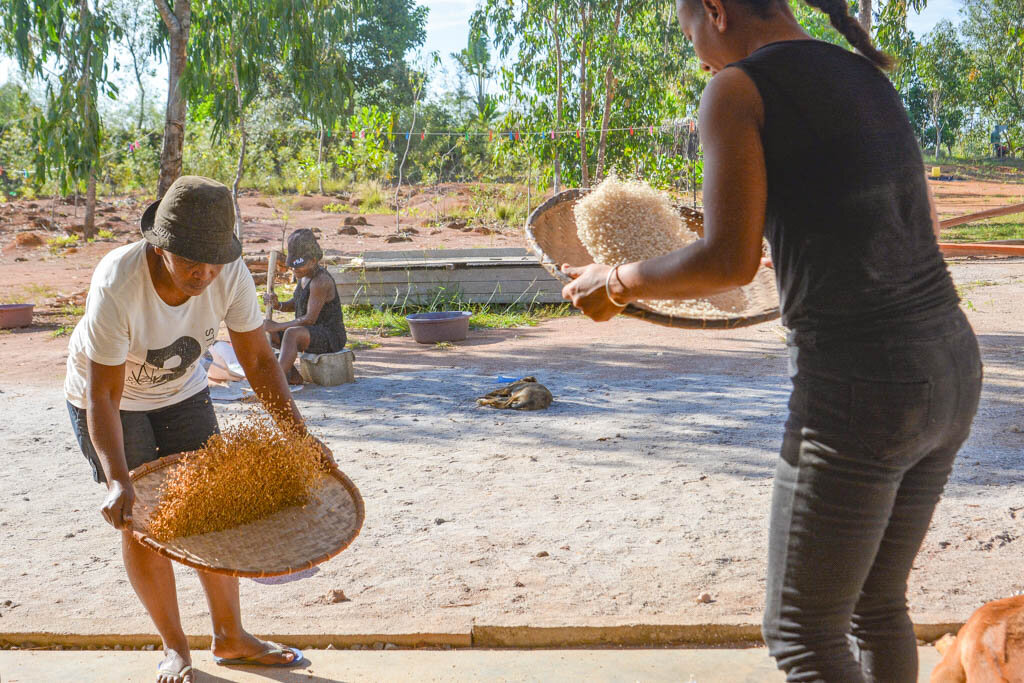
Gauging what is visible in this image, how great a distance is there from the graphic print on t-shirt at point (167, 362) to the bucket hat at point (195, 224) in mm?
299

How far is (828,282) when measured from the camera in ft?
4.48

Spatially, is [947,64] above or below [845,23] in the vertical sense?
above

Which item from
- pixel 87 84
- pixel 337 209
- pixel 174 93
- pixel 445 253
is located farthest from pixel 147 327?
pixel 337 209

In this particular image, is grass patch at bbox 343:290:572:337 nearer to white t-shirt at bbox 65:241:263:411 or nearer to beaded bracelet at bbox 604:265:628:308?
white t-shirt at bbox 65:241:263:411

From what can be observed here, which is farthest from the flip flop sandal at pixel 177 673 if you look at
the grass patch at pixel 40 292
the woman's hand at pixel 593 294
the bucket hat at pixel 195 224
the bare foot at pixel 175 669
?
the grass patch at pixel 40 292

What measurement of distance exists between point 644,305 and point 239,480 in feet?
3.70

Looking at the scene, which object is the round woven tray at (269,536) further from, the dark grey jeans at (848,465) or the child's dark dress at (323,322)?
the child's dark dress at (323,322)

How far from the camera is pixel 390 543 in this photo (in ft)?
11.2

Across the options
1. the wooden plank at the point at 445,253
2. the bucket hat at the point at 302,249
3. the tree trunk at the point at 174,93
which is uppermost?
the tree trunk at the point at 174,93

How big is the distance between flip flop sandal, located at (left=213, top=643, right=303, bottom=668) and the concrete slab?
0.02 m

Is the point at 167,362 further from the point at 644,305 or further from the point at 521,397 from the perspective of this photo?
the point at 521,397

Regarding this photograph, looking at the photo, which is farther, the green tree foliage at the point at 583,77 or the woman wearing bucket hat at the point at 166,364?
the green tree foliage at the point at 583,77

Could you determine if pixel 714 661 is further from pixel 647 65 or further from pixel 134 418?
pixel 647 65

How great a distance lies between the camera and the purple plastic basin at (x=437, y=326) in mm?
7949
